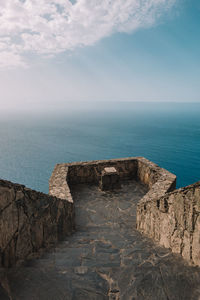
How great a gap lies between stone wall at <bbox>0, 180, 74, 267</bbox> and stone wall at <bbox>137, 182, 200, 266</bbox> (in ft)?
7.35

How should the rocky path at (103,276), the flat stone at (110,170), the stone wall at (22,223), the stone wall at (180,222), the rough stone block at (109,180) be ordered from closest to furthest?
the rocky path at (103,276)
the stone wall at (22,223)
the stone wall at (180,222)
the rough stone block at (109,180)
the flat stone at (110,170)

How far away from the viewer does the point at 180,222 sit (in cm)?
312

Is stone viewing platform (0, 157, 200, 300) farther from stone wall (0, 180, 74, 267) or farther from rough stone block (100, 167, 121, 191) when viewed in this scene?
rough stone block (100, 167, 121, 191)

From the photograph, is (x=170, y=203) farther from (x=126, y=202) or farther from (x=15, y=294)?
(x=126, y=202)

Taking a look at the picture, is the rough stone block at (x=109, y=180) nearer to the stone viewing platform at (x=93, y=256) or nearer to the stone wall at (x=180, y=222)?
the stone viewing platform at (x=93, y=256)

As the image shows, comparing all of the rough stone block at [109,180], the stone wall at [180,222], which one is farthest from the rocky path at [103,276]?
the rough stone block at [109,180]

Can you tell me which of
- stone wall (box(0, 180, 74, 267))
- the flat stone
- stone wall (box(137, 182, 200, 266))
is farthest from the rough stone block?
stone wall (box(0, 180, 74, 267))

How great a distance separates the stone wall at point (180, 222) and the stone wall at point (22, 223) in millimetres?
Result: 2239

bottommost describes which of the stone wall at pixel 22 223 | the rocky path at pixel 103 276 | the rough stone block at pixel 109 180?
the rough stone block at pixel 109 180

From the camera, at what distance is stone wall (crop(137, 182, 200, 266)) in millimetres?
2693

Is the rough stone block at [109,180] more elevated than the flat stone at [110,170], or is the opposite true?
the flat stone at [110,170]

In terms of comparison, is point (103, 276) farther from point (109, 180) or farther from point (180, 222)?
point (109, 180)

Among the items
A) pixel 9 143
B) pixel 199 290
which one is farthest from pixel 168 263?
pixel 9 143

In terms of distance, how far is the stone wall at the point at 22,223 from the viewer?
2412 mm
